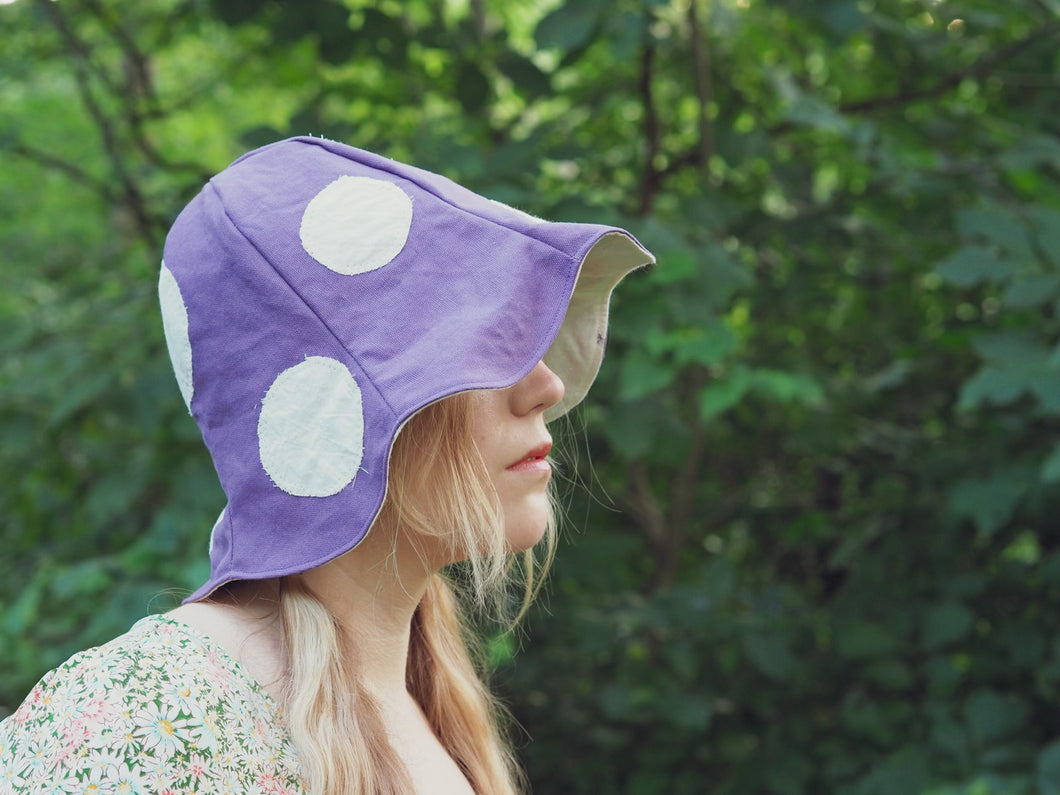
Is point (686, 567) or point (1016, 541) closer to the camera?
point (1016, 541)

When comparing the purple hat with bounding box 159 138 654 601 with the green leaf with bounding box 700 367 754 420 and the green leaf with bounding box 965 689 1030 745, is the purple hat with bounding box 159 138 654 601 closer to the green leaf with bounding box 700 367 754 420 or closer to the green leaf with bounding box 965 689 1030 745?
the green leaf with bounding box 700 367 754 420

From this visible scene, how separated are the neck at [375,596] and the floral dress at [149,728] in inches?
5.2

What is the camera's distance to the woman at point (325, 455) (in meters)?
0.88

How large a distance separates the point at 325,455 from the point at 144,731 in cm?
27

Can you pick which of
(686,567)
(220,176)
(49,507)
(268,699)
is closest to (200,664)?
(268,699)

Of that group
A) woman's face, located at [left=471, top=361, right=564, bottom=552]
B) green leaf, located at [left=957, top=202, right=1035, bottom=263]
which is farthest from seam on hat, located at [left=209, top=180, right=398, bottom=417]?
green leaf, located at [left=957, top=202, right=1035, bottom=263]

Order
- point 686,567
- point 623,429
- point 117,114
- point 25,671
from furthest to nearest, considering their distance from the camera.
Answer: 1. point 686,567
2. point 117,114
3. point 623,429
4. point 25,671

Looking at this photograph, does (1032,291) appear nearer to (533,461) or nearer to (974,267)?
(974,267)

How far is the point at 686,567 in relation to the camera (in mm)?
3691

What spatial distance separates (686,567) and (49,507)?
2074mm

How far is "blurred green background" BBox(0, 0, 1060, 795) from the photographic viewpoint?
2.37m

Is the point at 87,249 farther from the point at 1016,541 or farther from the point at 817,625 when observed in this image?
the point at 1016,541

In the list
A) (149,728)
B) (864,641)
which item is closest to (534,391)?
(149,728)

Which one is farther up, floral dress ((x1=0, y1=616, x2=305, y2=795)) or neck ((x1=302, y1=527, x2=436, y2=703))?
floral dress ((x1=0, y1=616, x2=305, y2=795))
